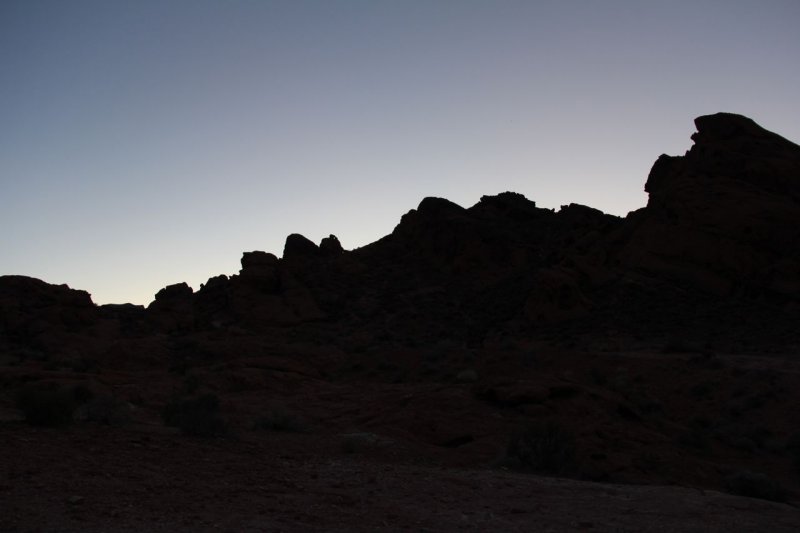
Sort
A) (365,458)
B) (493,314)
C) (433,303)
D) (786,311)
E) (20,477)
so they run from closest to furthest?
(20,477) < (365,458) < (786,311) < (493,314) < (433,303)

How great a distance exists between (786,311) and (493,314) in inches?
646

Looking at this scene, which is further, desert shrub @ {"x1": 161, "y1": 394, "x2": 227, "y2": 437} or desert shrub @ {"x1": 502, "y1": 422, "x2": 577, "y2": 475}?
desert shrub @ {"x1": 161, "y1": 394, "x2": 227, "y2": 437}

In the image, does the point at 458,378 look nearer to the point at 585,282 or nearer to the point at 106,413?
the point at 106,413

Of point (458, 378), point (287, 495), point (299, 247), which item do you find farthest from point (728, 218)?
point (287, 495)

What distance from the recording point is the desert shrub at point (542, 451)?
12375mm

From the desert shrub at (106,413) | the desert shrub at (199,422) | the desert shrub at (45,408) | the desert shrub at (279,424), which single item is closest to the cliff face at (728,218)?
the desert shrub at (279,424)

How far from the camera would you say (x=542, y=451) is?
1248 centimetres

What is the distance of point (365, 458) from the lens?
1257 cm

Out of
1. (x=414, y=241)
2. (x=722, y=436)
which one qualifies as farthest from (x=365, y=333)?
(x=722, y=436)

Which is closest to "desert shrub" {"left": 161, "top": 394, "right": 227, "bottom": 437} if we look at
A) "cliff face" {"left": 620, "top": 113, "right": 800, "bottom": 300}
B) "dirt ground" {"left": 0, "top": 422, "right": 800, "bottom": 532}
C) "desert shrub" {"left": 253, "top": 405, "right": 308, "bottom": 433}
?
"dirt ground" {"left": 0, "top": 422, "right": 800, "bottom": 532}

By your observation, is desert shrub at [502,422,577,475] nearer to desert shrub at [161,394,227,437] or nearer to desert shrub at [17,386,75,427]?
desert shrub at [161,394,227,437]

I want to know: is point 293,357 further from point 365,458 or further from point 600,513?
point 600,513

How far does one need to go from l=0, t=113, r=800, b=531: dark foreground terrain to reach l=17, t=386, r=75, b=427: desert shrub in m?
0.06

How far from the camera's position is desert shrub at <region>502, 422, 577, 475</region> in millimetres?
12375
